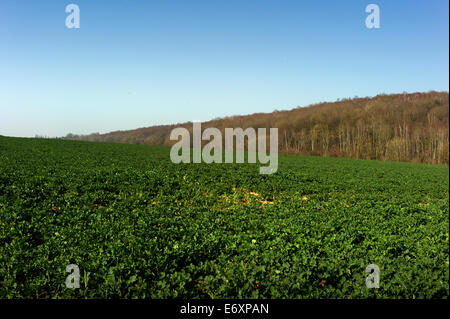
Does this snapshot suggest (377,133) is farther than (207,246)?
Yes

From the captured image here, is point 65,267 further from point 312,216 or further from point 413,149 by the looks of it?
point 413,149

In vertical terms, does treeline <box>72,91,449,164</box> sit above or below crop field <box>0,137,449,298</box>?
above

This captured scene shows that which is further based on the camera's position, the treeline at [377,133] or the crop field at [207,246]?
the treeline at [377,133]

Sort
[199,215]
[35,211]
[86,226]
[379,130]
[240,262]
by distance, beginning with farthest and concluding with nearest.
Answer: [379,130]
[199,215]
[35,211]
[86,226]
[240,262]

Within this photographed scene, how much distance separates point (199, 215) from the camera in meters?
8.70

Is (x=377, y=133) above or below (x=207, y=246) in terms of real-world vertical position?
above

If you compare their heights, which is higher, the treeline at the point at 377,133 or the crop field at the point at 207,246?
the treeline at the point at 377,133

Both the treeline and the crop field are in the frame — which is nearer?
the crop field

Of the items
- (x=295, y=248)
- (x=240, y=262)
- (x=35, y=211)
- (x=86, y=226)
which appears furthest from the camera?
(x=35, y=211)

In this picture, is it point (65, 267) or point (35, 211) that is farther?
point (35, 211)
